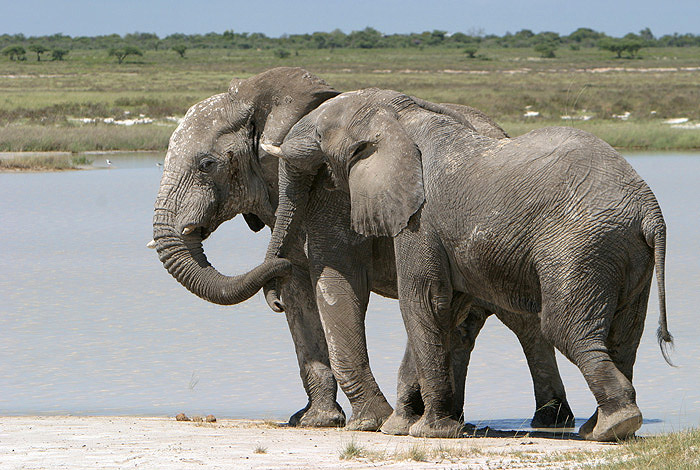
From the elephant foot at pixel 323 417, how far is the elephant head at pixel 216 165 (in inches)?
36.8

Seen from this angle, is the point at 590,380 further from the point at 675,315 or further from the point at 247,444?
the point at 675,315

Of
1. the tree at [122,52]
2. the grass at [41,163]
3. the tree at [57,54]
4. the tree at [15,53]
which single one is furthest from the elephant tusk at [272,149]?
the tree at [15,53]

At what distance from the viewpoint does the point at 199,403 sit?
8.26m

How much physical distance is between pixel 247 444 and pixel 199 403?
7.49 feet

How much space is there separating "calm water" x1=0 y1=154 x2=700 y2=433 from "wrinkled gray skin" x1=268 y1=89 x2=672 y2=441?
1.48 metres

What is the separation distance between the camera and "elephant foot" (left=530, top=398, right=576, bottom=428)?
7141 millimetres

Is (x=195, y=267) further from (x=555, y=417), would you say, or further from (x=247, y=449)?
(x=555, y=417)

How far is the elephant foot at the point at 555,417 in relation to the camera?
7141 mm

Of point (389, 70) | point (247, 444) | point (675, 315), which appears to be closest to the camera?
point (247, 444)

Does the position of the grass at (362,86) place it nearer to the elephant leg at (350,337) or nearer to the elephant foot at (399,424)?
the elephant leg at (350,337)

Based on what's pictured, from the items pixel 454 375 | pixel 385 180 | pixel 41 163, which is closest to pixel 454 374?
pixel 454 375

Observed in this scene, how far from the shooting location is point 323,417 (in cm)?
711

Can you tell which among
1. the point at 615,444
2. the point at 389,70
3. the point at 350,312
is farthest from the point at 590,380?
the point at 389,70

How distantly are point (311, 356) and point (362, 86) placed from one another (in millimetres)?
49909
